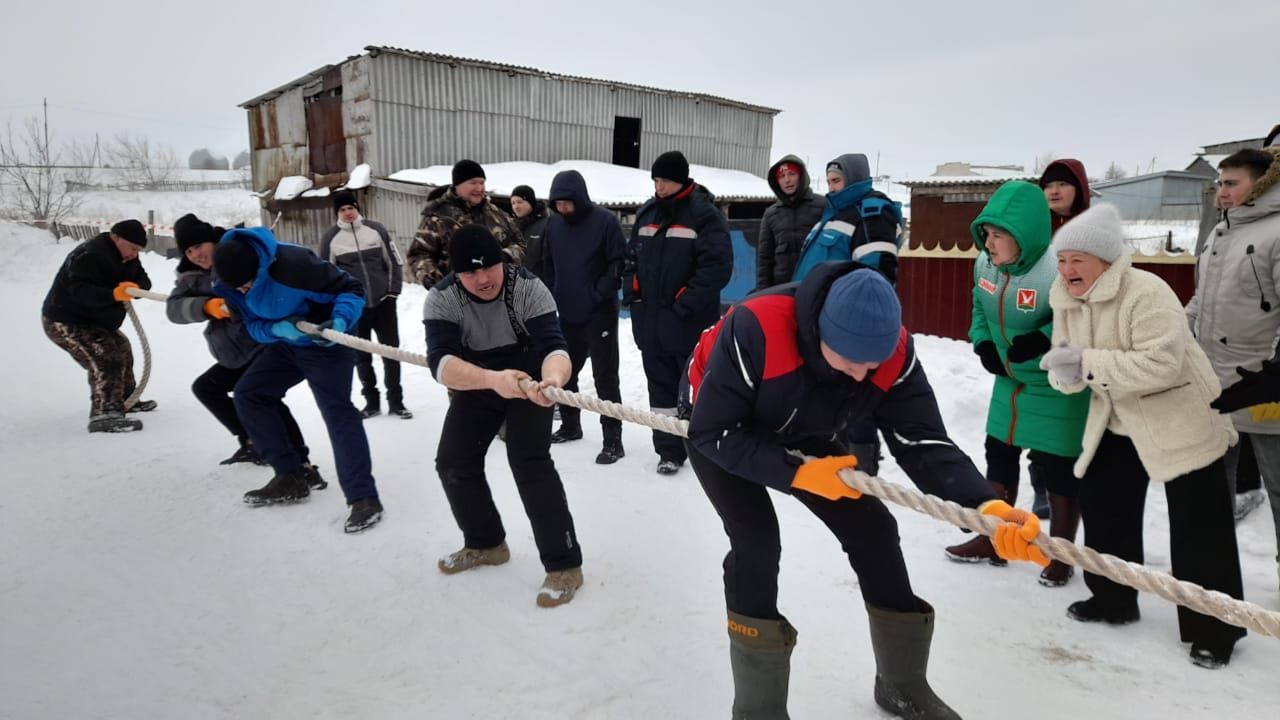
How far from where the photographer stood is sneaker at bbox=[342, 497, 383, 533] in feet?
13.0

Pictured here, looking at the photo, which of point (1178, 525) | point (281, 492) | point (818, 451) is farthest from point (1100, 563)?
point (281, 492)

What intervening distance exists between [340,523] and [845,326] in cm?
335

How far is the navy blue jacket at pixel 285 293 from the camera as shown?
13.1ft

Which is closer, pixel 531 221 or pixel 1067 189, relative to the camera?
pixel 1067 189

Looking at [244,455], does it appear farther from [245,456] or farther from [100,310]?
[100,310]

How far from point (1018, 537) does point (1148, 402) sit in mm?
1225

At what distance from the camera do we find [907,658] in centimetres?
230

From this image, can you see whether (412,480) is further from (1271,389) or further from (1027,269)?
(1271,389)

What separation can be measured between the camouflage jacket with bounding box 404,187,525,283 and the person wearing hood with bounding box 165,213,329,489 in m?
1.23

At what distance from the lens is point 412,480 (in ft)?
15.4

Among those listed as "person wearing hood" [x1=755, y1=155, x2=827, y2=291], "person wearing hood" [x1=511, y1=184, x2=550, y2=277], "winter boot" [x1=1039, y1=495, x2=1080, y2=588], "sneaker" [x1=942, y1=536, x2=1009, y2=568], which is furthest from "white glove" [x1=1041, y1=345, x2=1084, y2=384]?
"person wearing hood" [x1=511, y1=184, x2=550, y2=277]

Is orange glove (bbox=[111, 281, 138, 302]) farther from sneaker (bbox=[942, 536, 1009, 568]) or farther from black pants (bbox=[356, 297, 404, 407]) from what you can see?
sneaker (bbox=[942, 536, 1009, 568])

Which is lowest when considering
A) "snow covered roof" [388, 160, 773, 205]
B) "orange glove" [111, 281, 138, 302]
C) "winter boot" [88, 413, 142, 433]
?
"winter boot" [88, 413, 142, 433]

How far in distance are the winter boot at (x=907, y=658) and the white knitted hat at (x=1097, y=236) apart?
4.75ft
